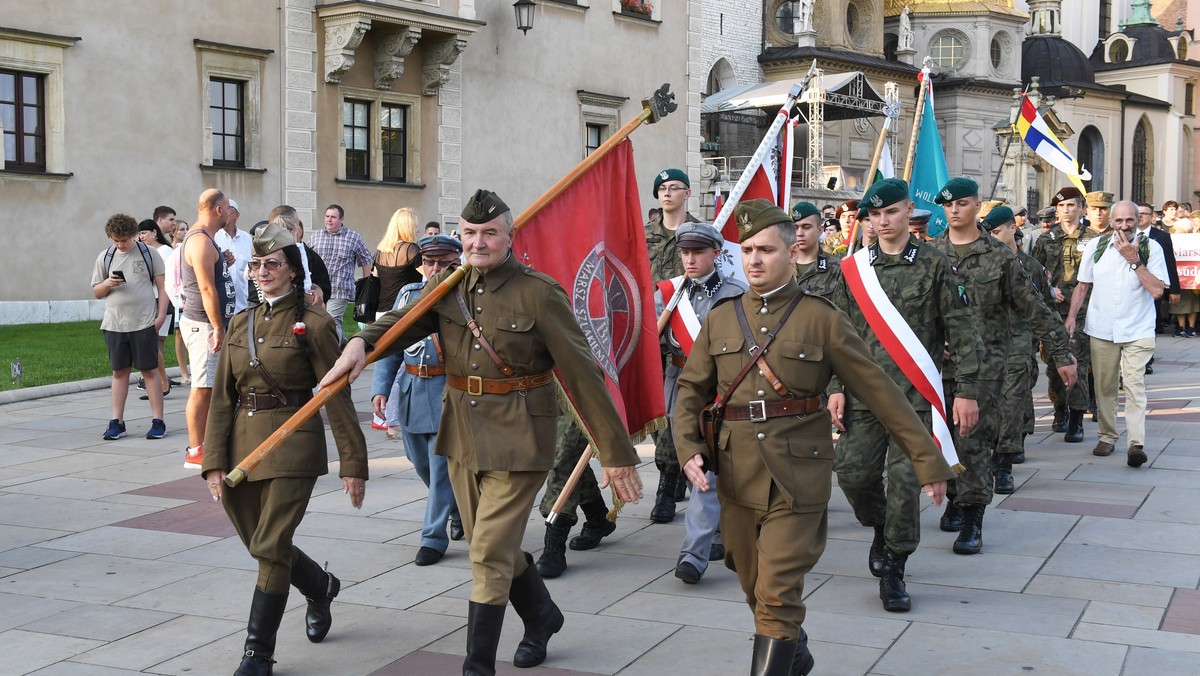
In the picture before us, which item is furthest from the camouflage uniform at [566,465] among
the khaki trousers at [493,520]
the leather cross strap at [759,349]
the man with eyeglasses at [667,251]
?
the leather cross strap at [759,349]

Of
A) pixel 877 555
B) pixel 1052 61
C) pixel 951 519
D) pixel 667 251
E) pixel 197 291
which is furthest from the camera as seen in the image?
pixel 1052 61

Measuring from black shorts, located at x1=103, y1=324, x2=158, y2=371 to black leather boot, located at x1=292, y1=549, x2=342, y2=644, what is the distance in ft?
21.3

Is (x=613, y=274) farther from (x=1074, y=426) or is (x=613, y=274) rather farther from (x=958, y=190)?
(x=1074, y=426)

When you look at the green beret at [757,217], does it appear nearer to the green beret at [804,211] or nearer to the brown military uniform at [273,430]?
the brown military uniform at [273,430]

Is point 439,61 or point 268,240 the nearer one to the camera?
point 268,240

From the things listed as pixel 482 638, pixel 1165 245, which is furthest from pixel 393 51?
pixel 482 638

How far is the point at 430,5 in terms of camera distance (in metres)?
25.8

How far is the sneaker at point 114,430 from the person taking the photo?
39.1 feet

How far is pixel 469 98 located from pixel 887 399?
76.3 ft

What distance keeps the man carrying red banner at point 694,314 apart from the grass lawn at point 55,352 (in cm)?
897

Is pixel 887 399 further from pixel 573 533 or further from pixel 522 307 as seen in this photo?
pixel 573 533

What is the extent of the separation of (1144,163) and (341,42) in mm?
47469

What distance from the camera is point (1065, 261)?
45.6ft

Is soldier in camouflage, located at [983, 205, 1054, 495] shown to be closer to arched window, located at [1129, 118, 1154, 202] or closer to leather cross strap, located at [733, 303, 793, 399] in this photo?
leather cross strap, located at [733, 303, 793, 399]
